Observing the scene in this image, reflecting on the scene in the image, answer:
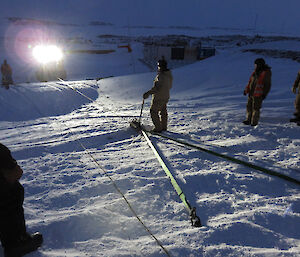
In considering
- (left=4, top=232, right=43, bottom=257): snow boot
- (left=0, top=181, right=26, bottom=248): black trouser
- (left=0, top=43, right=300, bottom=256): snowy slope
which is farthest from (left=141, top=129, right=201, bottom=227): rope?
(left=0, top=181, right=26, bottom=248): black trouser

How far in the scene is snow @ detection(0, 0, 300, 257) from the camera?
2449 millimetres

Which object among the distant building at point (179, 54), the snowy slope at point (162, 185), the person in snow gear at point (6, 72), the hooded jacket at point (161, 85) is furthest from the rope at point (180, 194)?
the distant building at point (179, 54)

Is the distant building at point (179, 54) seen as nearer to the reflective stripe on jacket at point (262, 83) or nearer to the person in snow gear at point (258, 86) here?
the person in snow gear at point (258, 86)

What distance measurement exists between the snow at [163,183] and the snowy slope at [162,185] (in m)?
0.01

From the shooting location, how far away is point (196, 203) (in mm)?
3039

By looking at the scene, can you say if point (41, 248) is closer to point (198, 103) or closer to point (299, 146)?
point (299, 146)

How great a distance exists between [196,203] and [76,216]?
4.94 feet

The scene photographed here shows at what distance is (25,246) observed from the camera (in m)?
2.25

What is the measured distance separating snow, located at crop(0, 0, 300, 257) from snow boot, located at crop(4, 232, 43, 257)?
3.4 inches

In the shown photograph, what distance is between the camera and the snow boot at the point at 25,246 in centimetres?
219

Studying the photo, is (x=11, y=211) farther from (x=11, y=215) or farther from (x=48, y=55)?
(x=48, y=55)

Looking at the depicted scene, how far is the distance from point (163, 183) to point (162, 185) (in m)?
0.05

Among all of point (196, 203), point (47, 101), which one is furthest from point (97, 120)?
point (196, 203)

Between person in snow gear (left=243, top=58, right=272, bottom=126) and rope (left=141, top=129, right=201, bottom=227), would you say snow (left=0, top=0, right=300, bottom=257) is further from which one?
person in snow gear (left=243, top=58, right=272, bottom=126)
